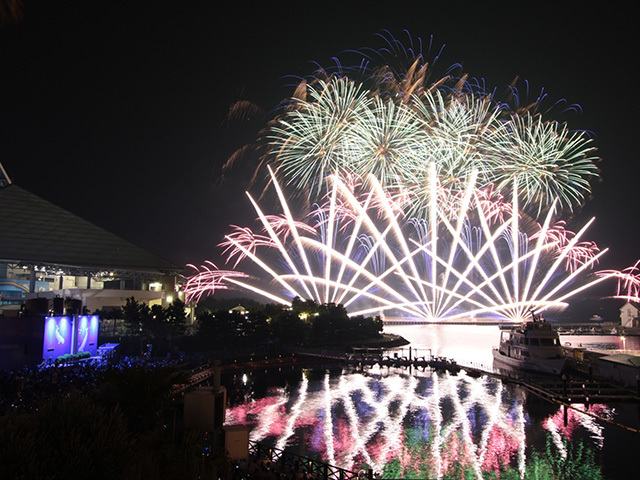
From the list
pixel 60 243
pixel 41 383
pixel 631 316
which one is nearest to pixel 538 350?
pixel 41 383

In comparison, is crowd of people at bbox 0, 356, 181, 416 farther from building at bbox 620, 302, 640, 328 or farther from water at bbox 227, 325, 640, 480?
building at bbox 620, 302, 640, 328

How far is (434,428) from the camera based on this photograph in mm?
29656

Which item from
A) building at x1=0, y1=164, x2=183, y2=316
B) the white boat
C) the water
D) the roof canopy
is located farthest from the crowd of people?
the white boat

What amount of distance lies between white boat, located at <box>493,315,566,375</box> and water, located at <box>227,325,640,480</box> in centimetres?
504

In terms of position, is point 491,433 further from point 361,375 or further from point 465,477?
point 361,375

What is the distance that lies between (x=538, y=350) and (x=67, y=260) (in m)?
56.4

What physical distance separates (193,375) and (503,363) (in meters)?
34.3

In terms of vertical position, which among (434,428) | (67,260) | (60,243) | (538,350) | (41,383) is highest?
(60,243)

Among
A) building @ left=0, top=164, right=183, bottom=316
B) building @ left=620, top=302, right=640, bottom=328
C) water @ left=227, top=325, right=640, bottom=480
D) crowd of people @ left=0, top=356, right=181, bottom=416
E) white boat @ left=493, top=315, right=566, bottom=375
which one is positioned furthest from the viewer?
building @ left=620, top=302, right=640, bottom=328

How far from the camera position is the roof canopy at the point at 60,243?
60.5 m

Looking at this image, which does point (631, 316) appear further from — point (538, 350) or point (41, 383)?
point (41, 383)

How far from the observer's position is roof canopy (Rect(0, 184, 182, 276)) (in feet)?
198

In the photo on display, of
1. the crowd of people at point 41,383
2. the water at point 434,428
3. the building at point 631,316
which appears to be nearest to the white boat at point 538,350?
the water at point 434,428

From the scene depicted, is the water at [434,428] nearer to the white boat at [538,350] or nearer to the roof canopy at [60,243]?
the white boat at [538,350]
